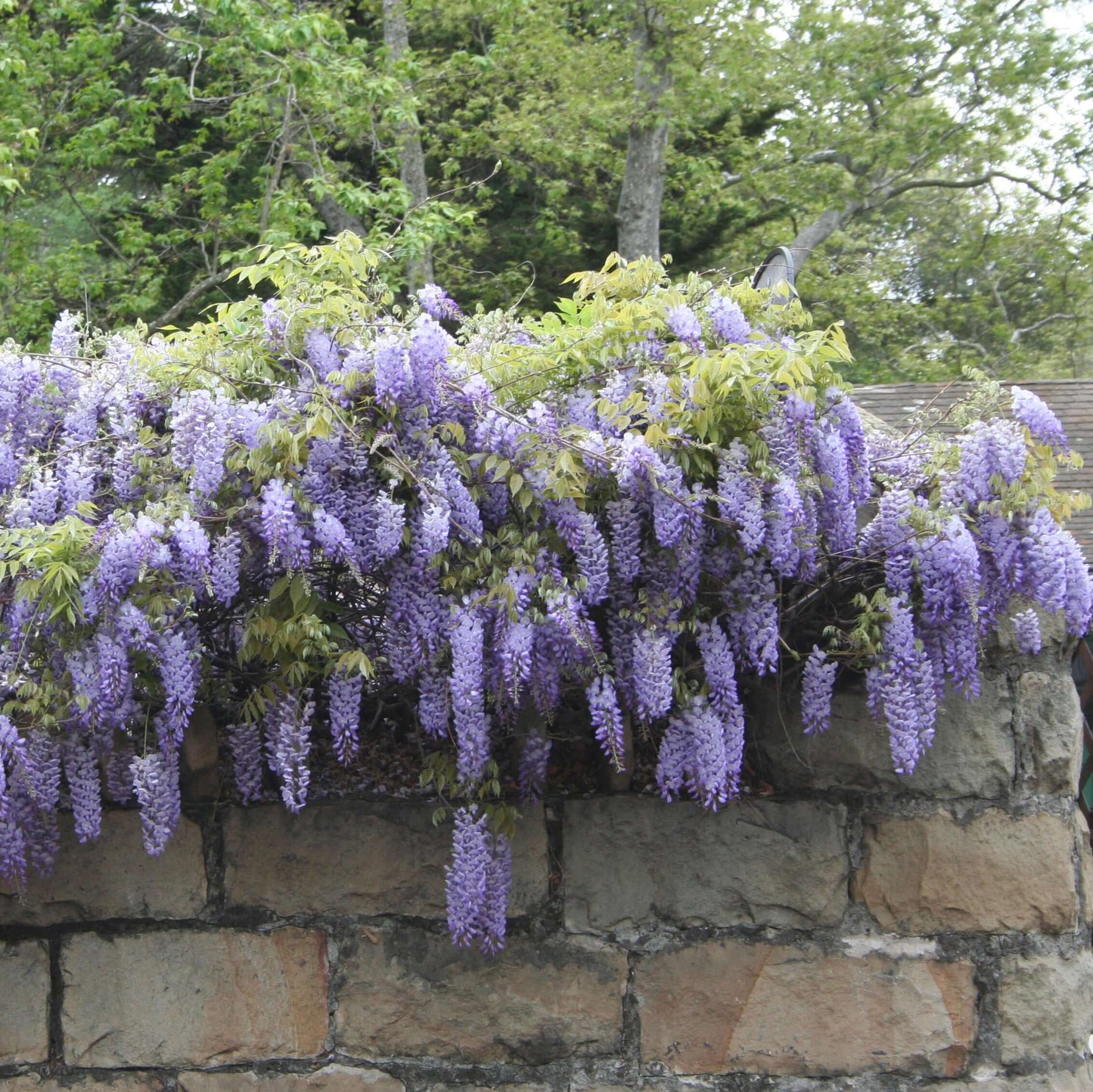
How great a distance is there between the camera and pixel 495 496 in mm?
2189

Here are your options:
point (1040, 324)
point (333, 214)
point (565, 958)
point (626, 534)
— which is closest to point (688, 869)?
point (565, 958)

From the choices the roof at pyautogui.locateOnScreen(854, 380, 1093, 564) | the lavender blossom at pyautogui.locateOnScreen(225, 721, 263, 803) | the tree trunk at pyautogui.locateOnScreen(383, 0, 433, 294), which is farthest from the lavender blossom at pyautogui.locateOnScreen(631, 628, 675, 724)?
the tree trunk at pyautogui.locateOnScreen(383, 0, 433, 294)

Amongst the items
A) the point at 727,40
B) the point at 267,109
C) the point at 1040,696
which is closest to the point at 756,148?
the point at 727,40

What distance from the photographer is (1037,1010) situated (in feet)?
7.97

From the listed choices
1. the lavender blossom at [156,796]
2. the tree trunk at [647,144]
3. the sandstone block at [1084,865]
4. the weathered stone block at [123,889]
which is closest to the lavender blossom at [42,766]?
the lavender blossom at [156,796]

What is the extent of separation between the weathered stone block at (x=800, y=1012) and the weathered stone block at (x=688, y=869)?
0.07m

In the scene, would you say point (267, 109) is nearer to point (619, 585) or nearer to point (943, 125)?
point (943, 125)

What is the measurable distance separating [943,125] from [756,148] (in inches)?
88.2

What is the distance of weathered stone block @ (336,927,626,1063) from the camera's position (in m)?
2.34

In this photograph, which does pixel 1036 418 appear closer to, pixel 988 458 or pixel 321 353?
pixel 988 458

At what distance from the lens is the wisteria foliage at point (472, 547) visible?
82.0 inches

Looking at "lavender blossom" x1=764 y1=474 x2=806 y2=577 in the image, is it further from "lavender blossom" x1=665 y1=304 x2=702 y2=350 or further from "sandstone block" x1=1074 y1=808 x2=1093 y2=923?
"sandstone block" x1=1074 y1=808 x2=1093 y2=923

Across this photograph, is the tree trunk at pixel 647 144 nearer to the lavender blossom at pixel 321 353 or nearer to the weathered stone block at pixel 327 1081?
the lavender blossom at pixel 321 353

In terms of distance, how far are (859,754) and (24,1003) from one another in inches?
63.6
